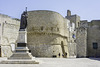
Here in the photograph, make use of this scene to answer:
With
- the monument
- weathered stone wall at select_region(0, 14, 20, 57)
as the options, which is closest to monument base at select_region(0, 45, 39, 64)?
the monument

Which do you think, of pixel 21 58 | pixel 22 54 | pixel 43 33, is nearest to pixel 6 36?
pixel 43 33

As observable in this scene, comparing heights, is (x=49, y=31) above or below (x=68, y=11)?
below

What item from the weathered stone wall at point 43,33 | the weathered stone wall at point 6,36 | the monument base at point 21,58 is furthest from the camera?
the weathered stone wall at point 43,33

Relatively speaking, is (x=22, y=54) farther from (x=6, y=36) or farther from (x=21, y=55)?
(x=6, y=36)

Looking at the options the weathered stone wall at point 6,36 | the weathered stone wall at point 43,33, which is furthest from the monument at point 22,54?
the weathered stone wall at point 43,33

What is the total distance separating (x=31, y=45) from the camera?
2467cm

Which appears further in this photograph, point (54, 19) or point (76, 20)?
point (76, 20)

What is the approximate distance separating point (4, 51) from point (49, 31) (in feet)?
24.4

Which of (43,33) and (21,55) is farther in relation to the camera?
(43,33)

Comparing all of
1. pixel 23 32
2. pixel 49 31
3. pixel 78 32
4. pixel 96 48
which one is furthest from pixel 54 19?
pixel 23 32

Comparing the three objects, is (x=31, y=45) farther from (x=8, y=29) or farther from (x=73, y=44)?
(x=73, y=44)

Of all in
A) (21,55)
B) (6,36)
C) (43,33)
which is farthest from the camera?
(43,33)

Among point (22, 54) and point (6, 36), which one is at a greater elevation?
point (6, 36)

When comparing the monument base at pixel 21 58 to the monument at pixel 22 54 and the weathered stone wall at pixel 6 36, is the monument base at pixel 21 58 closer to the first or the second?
the monument at pixel 22 54
